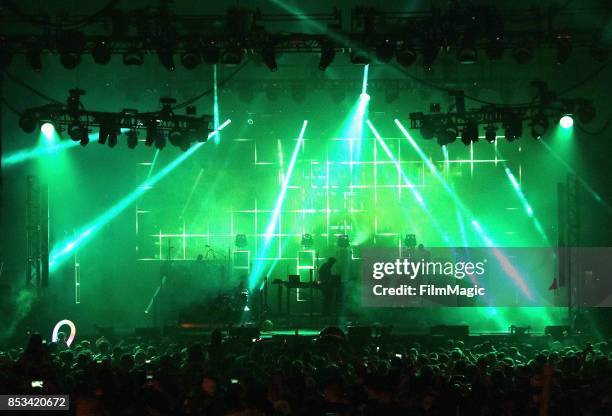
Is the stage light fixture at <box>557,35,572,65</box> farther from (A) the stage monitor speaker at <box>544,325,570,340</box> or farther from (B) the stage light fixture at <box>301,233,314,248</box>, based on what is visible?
(B) the stage light fixture at <box>301,233,314,248</box>

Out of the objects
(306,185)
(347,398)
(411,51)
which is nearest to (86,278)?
(306,185)

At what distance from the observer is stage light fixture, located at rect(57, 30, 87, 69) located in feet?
45.1

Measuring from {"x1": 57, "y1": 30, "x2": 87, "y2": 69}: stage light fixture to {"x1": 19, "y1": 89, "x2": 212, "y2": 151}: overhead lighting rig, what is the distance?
2190mm

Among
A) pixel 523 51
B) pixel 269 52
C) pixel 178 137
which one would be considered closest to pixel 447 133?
pixel 523 51

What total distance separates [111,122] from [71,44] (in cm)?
355

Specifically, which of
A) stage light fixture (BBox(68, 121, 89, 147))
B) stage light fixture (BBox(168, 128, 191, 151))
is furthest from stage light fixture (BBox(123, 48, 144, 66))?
stage light fixture (BBox(168, 128, 191, 151))

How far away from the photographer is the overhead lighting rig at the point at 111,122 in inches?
660

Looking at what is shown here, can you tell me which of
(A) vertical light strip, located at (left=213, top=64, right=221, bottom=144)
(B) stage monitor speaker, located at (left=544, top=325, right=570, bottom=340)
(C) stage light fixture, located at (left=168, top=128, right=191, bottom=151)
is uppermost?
(A) vertical light strip, located at (left=213, top=64, right=221, bottom=144)

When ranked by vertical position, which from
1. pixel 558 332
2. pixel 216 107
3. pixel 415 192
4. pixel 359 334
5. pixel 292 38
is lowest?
pixel 558 332

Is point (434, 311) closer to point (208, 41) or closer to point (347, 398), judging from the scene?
point (208, 41)

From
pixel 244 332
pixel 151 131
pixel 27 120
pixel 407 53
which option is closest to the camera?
pixel 407 53

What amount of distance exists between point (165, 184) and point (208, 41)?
9.30 metres

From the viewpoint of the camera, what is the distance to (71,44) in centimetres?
1380

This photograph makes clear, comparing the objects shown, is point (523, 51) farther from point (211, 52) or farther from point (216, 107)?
point (216, 107)
